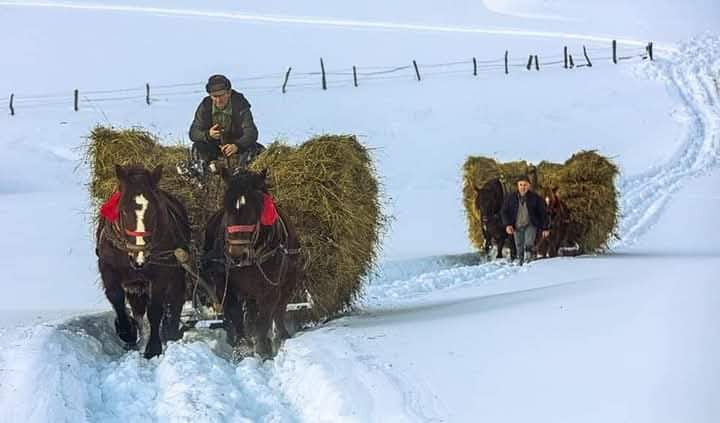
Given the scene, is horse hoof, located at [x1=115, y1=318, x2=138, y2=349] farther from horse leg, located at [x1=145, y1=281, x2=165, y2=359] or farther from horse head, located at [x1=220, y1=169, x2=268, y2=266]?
horse head, located at [x1=220, y1=169, x2=268, y2=266]

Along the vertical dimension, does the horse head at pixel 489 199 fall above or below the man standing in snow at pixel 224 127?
below

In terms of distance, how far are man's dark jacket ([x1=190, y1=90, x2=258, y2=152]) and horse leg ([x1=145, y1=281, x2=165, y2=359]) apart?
6.21ft

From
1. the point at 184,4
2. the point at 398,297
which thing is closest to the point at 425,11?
the point at 184,4

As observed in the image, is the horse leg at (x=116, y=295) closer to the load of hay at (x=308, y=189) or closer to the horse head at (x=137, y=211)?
the horse head at (x=137, y=211)

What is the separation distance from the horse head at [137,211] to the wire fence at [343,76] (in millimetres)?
32763

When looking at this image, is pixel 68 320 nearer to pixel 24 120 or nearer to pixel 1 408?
pixel 1 408

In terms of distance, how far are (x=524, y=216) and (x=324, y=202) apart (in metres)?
7.90

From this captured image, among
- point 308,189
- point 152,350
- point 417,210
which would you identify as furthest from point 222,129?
point 417,210

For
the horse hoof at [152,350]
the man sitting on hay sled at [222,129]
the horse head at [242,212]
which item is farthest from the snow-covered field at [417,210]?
the man sitting on hay sled at [222,129]

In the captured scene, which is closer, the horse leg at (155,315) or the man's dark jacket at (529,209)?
the horse leg at (155,315)

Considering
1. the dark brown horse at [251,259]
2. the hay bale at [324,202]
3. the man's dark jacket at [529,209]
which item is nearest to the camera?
the dark brown horse at [251,259]

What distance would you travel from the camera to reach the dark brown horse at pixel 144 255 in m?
8.91

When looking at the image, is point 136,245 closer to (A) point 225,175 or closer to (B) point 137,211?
(B) point 137,211

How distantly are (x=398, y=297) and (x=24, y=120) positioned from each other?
2787 cm
